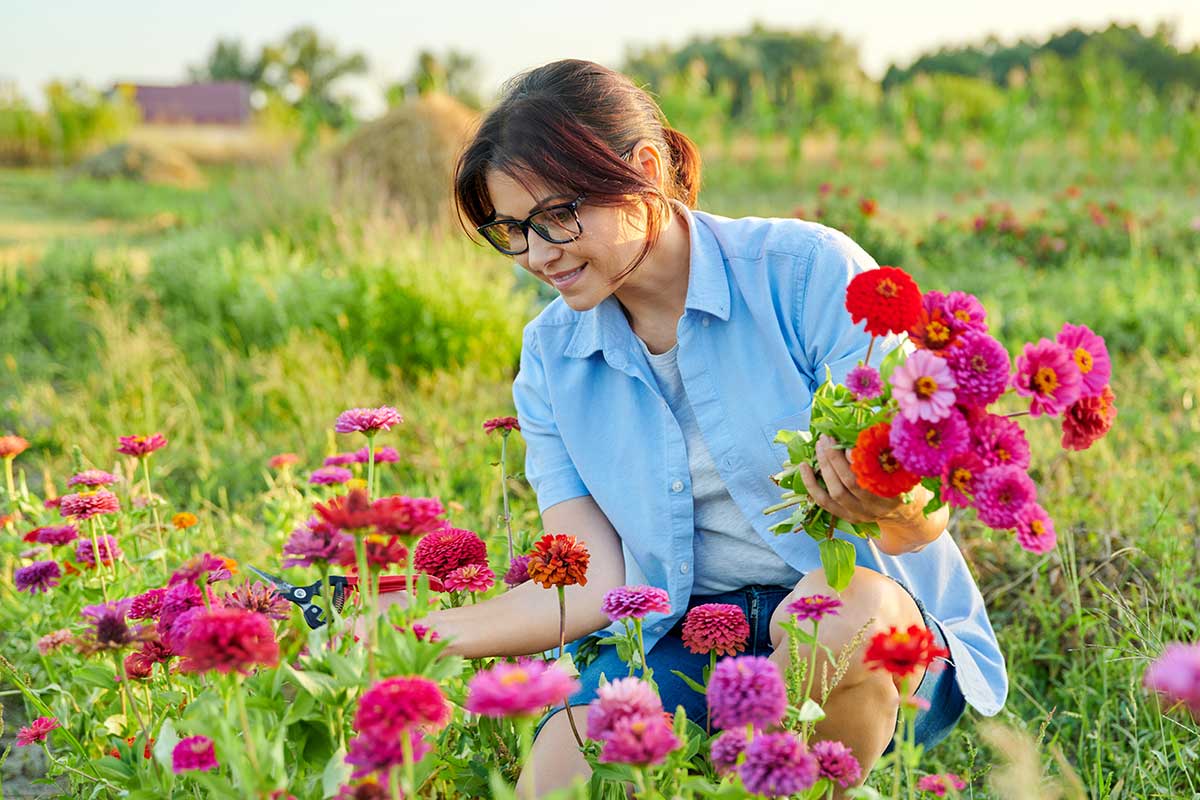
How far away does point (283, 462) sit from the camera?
261 centimetres

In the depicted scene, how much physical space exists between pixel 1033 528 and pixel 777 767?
357mm

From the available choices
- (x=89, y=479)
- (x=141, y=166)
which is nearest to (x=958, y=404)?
(x=89, y=479)

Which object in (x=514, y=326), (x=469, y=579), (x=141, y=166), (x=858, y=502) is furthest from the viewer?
(x=141, y=166)

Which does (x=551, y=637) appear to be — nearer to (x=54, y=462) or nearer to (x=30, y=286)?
(x=54, y=462)

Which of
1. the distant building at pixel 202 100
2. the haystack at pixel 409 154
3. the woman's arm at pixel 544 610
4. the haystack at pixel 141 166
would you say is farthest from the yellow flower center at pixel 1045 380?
the distant building at pixel 202 100

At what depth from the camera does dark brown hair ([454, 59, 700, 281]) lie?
1.85 metres

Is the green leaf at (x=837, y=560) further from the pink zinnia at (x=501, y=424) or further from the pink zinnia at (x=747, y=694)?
the pink zinnia at (x=501, y=424)

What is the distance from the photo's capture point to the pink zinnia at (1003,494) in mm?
1091

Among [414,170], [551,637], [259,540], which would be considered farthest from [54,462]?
[414,170]

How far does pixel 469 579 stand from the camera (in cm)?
158

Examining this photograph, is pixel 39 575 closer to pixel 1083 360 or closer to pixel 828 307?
pixel 828 307

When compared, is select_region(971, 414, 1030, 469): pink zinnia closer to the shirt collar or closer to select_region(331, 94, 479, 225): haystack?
the shirt collar

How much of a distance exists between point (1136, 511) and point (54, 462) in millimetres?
3562

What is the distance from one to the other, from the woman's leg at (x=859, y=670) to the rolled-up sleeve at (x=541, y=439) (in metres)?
0.57
